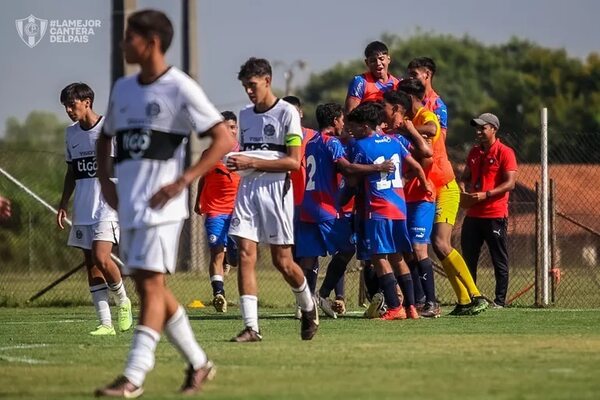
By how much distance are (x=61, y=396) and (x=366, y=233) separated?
21.5 ft

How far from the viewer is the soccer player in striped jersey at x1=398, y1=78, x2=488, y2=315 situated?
15.1 metres

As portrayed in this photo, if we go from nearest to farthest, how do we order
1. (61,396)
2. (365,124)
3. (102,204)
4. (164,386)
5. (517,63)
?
1. (61,396)
2. (164,386)
3. (102,204)
4. (365,124)
5. (517,63)

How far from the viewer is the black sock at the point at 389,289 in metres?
14.4

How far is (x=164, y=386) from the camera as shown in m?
8.77

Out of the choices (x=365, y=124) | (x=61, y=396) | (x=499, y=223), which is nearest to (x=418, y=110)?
(x=365, y=124)

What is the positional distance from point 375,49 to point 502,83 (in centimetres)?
8662

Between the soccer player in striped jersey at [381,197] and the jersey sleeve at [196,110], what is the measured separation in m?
5.72

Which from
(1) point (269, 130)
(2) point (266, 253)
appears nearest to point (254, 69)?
(1) point (269, 130)

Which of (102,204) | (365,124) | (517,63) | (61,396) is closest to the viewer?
(61,396)

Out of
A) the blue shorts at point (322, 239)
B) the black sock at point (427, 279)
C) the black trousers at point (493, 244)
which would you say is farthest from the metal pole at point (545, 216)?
the blue shorts at point (322, 239)

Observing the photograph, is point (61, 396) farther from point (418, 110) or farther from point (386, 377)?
point (418, 110)

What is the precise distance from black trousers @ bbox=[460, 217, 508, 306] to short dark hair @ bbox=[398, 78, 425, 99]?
2911 millimetres

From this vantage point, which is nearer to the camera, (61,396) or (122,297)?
(61,396)

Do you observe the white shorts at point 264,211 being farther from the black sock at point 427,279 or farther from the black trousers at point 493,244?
the black trousers at point 493,244
